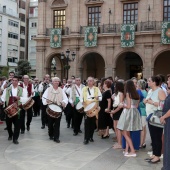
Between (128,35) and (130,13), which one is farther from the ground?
(130,13)

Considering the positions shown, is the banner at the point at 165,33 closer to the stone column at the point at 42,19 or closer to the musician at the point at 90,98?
the stone column at the point at 42,19

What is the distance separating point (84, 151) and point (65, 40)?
24.9 metres

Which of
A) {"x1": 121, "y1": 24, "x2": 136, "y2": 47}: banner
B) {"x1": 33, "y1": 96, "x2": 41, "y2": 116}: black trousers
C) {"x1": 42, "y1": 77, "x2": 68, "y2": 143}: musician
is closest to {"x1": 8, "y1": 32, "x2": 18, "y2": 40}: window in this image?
{"x1": 121, "y1": 24, "x2": 136, "y2": 47}: banner

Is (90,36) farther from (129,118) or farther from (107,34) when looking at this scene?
(129,118)

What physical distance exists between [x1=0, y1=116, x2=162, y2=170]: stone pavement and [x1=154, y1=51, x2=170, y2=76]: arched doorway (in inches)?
925

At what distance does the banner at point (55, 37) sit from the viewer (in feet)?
103

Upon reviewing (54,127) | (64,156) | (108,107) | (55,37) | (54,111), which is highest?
(55,37)

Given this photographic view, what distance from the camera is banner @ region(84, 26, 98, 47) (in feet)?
97.7

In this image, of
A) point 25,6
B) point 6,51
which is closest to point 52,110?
point 6,51

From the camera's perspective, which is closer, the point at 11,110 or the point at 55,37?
the point at 11,110

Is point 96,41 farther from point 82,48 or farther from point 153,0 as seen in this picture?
point 153,0

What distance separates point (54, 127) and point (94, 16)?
23.3 meters

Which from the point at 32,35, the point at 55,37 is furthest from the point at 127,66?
the point at 32,35

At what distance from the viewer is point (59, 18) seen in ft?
106
